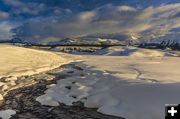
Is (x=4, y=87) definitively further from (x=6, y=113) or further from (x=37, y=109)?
(x=6, y=113)

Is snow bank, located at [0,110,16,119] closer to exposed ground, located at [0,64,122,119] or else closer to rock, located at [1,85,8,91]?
exposed ground, located at [0,64,122,119]

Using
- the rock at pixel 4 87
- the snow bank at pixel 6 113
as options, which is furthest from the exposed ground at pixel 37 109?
the rock at pixel 4 87

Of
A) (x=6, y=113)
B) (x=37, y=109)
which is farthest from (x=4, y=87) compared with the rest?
(x=6, y=113)

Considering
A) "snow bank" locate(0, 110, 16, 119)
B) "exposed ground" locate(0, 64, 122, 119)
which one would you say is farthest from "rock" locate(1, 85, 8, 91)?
"snow bank" locate(0, 110, 16, 119)

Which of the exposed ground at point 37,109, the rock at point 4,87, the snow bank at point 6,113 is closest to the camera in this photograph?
the snow bank at point 6,113

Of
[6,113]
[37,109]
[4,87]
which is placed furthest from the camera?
[4,87]

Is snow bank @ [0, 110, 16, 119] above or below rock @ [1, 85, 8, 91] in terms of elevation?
below

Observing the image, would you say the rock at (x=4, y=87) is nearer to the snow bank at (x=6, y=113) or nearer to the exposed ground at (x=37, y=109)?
the exposed ground at (x=37, y=109)

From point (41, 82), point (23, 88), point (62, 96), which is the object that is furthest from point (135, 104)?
point (41, 82)

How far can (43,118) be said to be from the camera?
14.3 m

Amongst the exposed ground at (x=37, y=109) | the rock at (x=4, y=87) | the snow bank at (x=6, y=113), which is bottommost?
the exposed ground at (x=37, y=109)

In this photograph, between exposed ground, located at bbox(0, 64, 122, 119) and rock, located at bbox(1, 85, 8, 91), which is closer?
exposed ground, located at bbox(0, 64, 122, 119)

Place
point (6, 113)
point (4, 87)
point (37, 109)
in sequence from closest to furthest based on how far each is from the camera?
point (6, 113) < point (37, 109) < point (4, 87)

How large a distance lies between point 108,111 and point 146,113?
2.04 m
